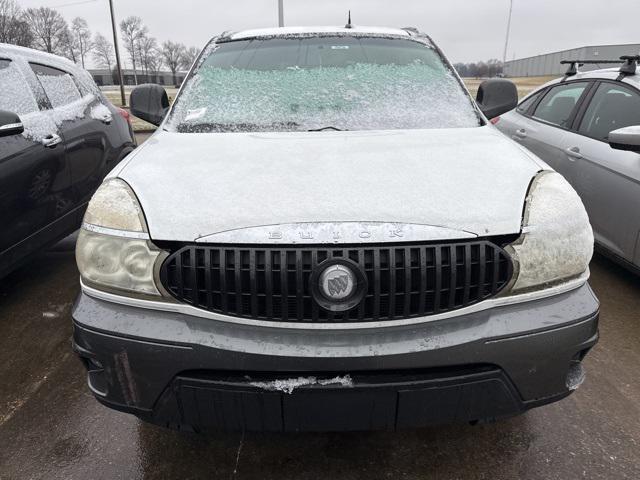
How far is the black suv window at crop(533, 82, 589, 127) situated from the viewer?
14.3 ft

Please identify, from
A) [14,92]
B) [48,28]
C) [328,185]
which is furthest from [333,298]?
[48,28]

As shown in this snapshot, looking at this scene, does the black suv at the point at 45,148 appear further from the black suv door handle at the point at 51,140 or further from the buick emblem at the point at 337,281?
the buick emblem at the point at 337,281

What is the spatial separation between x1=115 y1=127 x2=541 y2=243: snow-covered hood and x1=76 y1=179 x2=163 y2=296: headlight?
0.19 ft

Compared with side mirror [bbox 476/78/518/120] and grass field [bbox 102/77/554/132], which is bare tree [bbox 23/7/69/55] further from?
side mirror [bbox 476/78/518/120]

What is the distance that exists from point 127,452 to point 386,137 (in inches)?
69.5

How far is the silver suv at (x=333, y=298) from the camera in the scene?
1.52m

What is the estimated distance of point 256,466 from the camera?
1.96 m

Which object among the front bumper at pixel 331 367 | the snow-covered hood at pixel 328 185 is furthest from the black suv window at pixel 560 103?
the front bumper at pixel 331 367

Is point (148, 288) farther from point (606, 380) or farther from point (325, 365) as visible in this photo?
point (606, 380)

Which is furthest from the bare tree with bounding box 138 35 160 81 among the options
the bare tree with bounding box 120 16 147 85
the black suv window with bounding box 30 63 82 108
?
the black suv window with bounding box 30 63 82 108

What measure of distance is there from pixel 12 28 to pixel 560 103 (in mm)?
58641

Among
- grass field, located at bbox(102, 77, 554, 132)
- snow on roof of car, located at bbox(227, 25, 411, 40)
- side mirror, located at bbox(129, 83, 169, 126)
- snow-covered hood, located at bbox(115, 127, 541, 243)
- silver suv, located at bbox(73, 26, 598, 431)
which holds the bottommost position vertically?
grass field, located at bbox(102, 77, 554, 132)

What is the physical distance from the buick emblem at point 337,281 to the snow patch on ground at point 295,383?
263 mm

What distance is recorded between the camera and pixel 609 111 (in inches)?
154
